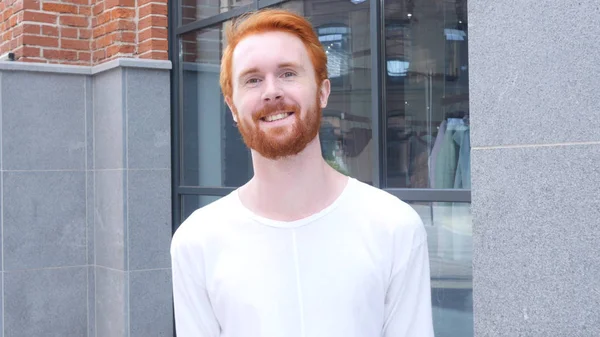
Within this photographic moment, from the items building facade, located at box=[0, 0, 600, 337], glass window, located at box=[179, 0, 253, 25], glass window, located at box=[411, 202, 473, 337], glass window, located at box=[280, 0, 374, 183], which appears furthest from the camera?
glass window, located at box=[179, 0, 253, 25]

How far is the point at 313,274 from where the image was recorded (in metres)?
2.09

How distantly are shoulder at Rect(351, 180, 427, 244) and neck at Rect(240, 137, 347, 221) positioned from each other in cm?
8

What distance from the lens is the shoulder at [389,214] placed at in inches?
83.9

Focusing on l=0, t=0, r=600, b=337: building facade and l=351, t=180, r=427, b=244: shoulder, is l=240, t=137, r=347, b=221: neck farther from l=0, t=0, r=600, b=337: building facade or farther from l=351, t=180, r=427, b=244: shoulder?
l=0, t=0, r=600, b=337: building facade

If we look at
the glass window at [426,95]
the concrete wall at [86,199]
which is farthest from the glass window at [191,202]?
the glass window at [426,95]

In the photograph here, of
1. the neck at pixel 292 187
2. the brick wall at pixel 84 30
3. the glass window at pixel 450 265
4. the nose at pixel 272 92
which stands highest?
the brick wall at pixel 84 30

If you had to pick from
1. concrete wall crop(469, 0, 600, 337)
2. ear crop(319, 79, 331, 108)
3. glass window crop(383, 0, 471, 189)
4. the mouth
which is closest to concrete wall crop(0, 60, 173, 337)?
glass window crop(383, 0, 471, 189)

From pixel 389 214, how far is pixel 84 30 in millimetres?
5301

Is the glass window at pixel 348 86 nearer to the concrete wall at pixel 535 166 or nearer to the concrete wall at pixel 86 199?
the concrete wall at pixel 535 166

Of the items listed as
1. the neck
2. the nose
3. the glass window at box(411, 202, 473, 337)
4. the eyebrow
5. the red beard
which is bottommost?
the glass window at box(411, 202, 473, 337)

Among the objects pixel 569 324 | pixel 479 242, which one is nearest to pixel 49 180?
pixel 479 242

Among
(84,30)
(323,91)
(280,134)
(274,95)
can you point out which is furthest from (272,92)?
(84,30)

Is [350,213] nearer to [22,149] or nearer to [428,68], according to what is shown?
[428,68]

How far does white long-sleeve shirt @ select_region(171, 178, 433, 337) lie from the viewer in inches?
81.7
